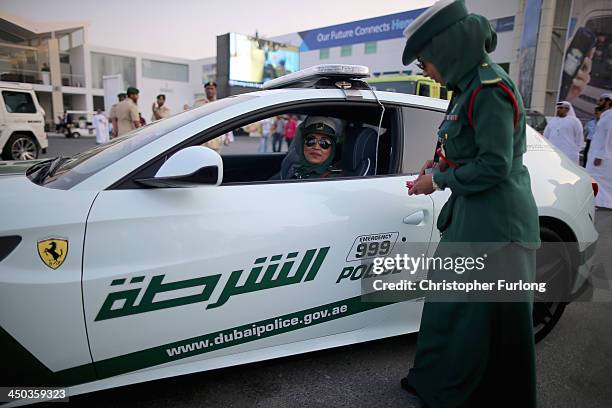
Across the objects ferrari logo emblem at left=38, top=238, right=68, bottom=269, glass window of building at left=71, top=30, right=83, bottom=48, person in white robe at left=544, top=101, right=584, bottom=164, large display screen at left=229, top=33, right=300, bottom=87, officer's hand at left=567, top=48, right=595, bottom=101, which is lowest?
ferrari logo emblem at left=38, top=238, right=68, bottom=269

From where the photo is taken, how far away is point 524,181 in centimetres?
156

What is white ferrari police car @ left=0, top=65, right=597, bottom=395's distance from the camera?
4.91ft

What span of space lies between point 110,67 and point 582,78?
4506 centimetres

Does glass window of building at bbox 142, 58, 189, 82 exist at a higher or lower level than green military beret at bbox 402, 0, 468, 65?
higher

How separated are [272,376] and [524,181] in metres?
1.51

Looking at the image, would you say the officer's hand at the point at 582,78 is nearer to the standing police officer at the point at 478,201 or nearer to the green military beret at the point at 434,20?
the standing police officer at the point at 478,201

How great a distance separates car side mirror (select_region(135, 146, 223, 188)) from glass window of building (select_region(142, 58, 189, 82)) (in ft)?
174

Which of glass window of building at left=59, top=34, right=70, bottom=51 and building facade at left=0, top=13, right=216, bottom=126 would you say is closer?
building facade at left=0, top=13, right=216, bottom=126

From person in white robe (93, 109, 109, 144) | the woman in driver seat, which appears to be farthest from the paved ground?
person in white robe (93, 109, 109, 144)

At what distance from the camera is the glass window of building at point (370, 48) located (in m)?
34.8

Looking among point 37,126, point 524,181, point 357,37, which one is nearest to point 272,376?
point 524,181

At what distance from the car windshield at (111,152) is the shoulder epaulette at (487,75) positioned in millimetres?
1052

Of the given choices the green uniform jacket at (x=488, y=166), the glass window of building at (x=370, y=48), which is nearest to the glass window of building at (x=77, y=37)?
the glass window of building at (x=370, y=48)

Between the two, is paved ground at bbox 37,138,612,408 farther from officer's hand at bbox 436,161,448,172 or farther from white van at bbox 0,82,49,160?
white van at bbox 0,82,49,160
